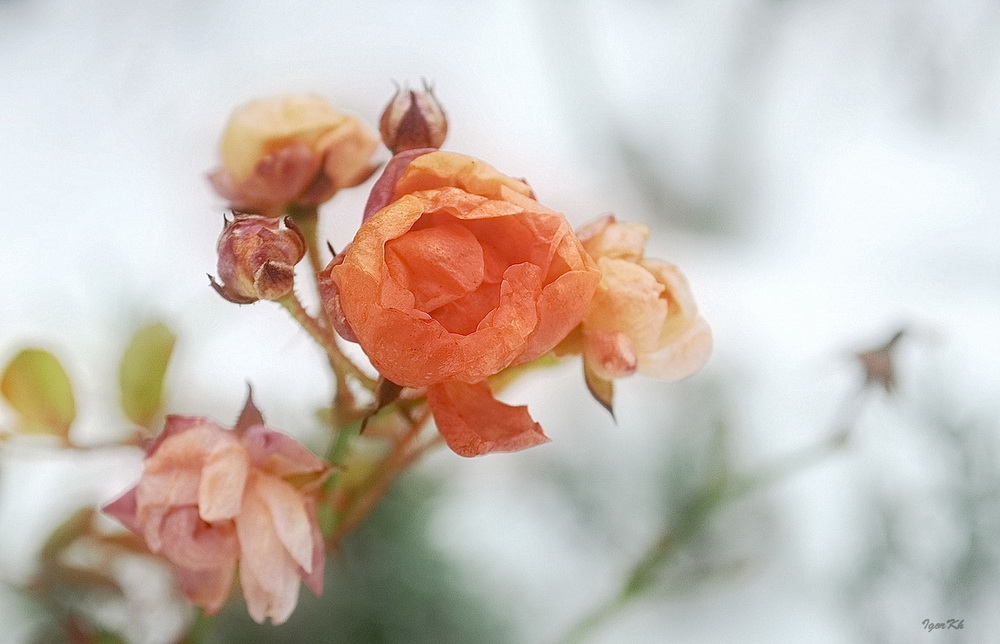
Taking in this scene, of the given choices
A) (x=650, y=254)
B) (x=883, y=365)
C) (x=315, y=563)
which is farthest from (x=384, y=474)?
(x=650, y=254)

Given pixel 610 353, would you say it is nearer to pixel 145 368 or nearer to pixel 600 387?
pixel 600 387

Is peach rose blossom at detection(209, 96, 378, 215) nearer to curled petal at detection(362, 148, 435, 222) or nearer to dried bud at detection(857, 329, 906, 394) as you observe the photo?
curled petal at detection(362, 148, 435, 222)

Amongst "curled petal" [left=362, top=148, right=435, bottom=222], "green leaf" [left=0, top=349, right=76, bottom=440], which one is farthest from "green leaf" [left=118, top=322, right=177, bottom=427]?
"curled petal" [left=362, top=148, right=435, bottom=222]

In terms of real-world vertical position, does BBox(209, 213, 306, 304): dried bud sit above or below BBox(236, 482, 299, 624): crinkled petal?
above

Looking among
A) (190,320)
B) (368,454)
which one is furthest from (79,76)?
(368,454)

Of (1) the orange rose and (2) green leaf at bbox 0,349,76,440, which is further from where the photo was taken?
(2) green leaf at bbox 0,349,76,440

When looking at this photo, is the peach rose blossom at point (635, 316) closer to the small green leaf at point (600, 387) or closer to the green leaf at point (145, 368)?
the small green leaf at point (600, 387)
